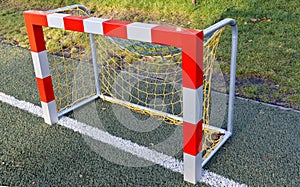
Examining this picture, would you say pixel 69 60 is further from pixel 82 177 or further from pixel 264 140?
pixel 264 140

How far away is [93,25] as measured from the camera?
2512 mm

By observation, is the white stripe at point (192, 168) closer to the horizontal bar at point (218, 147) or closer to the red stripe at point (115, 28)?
the horizontal bar at point (218, 147)

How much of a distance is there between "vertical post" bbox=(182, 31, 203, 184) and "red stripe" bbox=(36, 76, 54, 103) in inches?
59.1

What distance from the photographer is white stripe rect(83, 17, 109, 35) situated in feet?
8.12

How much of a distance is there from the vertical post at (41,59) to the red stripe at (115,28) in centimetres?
69

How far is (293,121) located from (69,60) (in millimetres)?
3186

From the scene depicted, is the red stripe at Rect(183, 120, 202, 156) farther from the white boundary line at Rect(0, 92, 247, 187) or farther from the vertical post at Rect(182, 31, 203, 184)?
the white boundary line at Rect(0, 92, 247, 187)

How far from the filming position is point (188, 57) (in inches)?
83.4

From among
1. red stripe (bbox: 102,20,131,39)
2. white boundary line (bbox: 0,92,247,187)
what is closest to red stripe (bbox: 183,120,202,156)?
white boundary line (bbox: 0,92,247,187)

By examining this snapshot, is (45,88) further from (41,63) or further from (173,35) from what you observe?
(173,35)

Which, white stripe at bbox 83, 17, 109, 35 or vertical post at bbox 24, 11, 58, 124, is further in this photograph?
vertical post at bbox 24, 11, 58, 124

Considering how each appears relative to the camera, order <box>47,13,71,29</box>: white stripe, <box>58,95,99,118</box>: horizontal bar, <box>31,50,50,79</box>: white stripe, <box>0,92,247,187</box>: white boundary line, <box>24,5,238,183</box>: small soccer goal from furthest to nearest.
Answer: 1. <box>58,95,99,118</box>: horizontal bar
2. <box>31,50,50,79</box>: white stripe
3. <box>47,13,71,29</box>: white stripe
4. <box>0,92,247,187</box>: white boundary line
5. <box>24,5,238,183</box>: small soccer goal

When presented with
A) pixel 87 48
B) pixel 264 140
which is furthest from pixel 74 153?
pixel 87 48

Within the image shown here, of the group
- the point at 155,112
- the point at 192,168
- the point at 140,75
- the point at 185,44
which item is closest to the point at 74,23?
→ the point at 185,44
